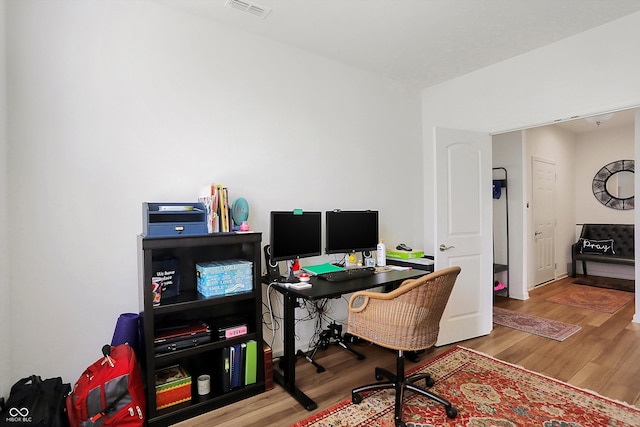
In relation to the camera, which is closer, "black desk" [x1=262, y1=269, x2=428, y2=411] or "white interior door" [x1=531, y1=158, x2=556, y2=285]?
"black desk" [x1=262, y1=269, x2=428, y2=411]

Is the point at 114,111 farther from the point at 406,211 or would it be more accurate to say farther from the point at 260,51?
the point at 406,211

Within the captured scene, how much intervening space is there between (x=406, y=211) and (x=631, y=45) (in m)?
2.26

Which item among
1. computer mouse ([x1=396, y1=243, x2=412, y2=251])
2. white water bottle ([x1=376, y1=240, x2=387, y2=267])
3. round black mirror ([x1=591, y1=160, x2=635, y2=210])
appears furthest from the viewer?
round black mirror ([x1=591, y1=160, x2=635, y2=210])

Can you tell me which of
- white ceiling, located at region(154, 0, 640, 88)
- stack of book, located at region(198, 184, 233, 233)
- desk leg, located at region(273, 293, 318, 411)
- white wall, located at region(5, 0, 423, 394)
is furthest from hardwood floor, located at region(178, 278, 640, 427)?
white ceiling, located at region(154, 0, 640, 88)

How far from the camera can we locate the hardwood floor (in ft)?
7.01

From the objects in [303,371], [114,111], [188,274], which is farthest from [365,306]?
[114,111]

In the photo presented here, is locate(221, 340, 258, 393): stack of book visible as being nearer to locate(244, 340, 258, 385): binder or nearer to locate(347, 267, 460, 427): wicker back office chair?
locate(244, 340, 258, 385): binder

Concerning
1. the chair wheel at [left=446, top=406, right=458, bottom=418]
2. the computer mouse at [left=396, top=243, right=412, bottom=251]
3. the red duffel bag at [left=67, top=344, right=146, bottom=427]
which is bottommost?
the chair wheel at [left=446, top=406, right=458, bottom=418]

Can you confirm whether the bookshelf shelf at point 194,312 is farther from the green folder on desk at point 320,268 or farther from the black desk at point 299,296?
the green folder on desk at point 320,268

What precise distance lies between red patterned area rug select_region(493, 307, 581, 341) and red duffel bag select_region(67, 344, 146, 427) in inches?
140

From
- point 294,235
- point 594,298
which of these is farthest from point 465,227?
point 594,298

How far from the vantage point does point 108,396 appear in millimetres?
1767

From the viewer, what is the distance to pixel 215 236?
7.02ft

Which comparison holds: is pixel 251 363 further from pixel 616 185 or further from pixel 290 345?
pixel 616 185
